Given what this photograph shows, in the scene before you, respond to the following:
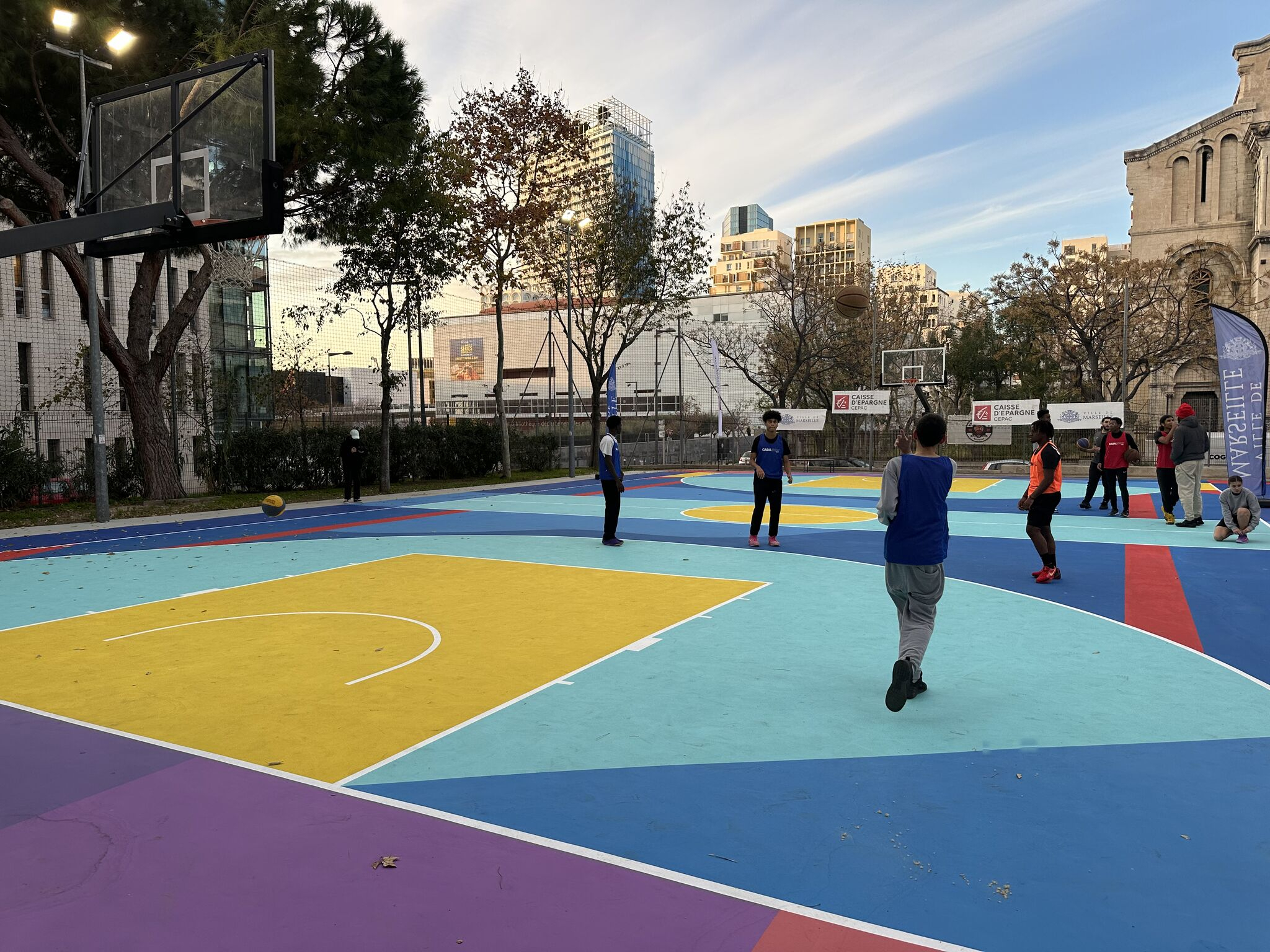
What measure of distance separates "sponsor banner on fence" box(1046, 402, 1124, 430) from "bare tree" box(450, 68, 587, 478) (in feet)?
62.1

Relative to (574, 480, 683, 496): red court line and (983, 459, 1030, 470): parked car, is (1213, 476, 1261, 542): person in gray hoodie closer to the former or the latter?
(574, 480, 683, 496): red court line

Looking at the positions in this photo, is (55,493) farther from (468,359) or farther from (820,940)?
(468,359)

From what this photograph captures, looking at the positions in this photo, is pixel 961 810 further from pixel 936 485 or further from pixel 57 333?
pixel 57 333

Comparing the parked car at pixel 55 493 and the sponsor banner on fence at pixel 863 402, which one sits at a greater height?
the sponsor banner on fence at pixel 863 402

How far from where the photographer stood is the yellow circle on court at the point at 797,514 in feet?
54.3

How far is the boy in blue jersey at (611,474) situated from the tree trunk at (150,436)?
1335 centimetres

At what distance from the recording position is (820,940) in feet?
9.61

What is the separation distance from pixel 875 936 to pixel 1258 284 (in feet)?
175

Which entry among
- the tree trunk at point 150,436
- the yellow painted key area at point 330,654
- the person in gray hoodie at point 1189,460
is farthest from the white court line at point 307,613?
the tree trunk at point 150,436

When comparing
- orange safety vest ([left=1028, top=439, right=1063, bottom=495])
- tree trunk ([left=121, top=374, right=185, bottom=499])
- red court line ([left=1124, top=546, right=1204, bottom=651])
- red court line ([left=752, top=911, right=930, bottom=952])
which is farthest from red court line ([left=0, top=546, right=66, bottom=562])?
red court line ([left=1124, top=546, right=1204, bottom=651])

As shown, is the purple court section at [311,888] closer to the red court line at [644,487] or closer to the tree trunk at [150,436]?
the tree trunk at [150,436]

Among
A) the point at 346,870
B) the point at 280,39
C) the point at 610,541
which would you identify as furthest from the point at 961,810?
the point at 280,39

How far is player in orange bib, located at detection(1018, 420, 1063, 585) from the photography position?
9242 millimetres

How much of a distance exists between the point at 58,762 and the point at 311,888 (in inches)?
89.2
